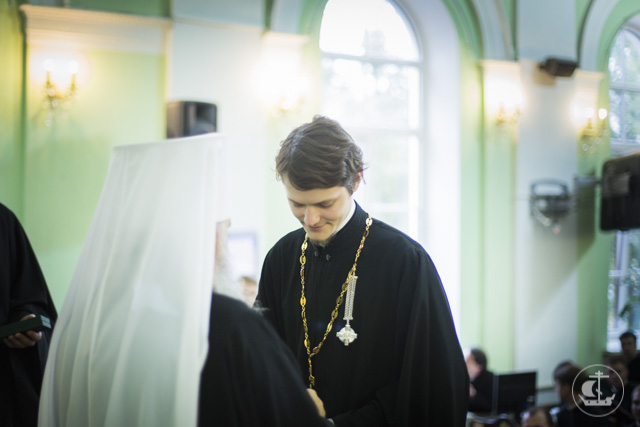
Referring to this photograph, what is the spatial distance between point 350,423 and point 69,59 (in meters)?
4.17

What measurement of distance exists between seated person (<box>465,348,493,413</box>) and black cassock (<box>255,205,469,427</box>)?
12.4 ft

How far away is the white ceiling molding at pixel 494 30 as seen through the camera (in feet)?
22.2

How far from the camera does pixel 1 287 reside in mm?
3217

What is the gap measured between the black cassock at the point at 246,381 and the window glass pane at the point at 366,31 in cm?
547

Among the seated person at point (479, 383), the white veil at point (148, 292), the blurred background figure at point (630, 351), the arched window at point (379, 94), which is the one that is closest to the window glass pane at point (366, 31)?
the arched window at point (379, 94)

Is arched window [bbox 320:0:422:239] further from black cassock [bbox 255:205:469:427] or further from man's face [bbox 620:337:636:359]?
black cassock [bbox 255:205:469:427]

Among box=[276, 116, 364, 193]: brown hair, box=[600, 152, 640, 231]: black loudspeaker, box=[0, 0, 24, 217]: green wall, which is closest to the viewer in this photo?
box=[276, 116, 364, 193]: brown hair

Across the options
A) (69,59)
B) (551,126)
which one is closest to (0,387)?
(69,59)

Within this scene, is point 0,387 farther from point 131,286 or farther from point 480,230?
point 480,230

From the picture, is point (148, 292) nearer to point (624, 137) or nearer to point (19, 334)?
point (19, 334)

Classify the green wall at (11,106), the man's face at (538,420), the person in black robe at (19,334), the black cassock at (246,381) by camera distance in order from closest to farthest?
the black cassock at (246,381), the person in black robe at (19,334), the man's face at (538,420), the green wall at (11,106)

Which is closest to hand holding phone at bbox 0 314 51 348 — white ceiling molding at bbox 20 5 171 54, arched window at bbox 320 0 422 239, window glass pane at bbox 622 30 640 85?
white ceiling molding at bbox 20 5 171 54

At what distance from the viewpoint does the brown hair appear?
2055 millimetres

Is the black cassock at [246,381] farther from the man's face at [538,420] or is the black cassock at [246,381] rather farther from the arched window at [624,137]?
the arched window at [624,137]
